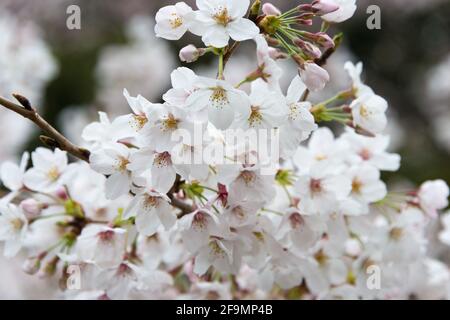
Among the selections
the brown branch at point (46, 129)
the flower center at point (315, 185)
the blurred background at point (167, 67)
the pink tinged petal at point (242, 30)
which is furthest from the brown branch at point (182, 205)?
the blurred background at point (167, 67)

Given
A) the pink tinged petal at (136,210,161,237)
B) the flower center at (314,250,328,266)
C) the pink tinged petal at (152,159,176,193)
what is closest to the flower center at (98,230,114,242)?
the pink tinged petal at (136,210,161,237)

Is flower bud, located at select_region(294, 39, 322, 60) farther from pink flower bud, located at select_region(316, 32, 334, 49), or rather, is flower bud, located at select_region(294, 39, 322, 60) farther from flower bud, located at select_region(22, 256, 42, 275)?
flower bud, located at select_region(22, 256, 42, 275)

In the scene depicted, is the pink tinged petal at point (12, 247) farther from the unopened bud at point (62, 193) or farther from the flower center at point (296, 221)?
the flower center at point (296, 221)

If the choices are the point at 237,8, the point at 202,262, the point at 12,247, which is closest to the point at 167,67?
the point at 12,247

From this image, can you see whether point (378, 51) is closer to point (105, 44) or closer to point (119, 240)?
point (105, 44)
